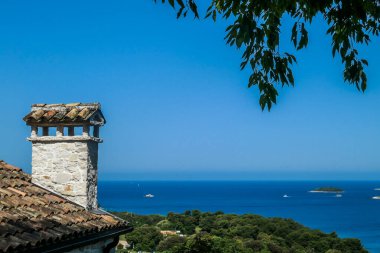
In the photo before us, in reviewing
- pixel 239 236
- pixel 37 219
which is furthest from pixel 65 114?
pixel 239 236

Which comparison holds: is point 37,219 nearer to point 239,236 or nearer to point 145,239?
point 145,239

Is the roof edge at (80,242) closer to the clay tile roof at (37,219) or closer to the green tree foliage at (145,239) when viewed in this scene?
the clay tile roof at (37,219)

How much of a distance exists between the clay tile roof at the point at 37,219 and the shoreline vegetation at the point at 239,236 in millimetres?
19999

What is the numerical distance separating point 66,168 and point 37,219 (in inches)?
81.1

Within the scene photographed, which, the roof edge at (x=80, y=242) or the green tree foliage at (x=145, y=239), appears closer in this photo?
the roof edge at (x=80, y=242)

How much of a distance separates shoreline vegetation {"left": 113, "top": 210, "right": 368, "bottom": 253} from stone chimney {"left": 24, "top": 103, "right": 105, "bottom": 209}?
19.6 metres

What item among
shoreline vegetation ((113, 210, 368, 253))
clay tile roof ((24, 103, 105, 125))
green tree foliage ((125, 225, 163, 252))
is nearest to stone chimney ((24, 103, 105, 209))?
clay tile roof ((24, 103, 105, 125))

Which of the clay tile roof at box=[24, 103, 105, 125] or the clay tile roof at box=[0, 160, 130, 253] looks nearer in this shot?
the clay tile roof at box=[0, 160, 130, 253]

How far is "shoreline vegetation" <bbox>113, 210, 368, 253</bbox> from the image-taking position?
34.0 metres

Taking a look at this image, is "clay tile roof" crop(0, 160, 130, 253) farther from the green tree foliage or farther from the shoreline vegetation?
the green tree foliage

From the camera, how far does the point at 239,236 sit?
40.8 metres

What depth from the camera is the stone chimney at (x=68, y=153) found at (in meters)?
8.48

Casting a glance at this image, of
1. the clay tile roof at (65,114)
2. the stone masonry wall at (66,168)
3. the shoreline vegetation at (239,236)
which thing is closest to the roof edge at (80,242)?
the stone masonry wall at (66,168)

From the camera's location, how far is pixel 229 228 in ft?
142
